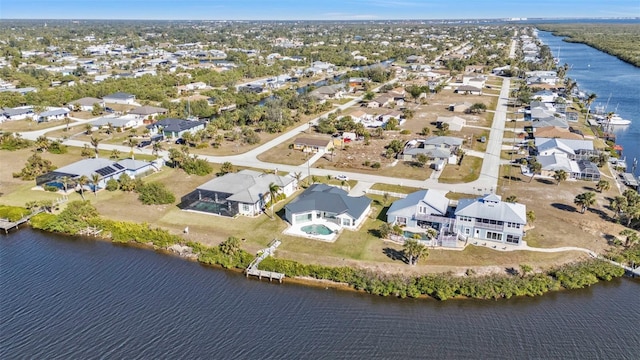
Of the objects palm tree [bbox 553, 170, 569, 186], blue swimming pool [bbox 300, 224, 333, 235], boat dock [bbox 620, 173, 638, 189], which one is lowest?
boat dock [bbox 620, 173, 638, 189]

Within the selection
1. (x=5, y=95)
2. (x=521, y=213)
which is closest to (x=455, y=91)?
(x=521, y=213)

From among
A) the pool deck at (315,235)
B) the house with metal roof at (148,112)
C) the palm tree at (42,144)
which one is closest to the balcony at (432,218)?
the pool deck at (315,235)

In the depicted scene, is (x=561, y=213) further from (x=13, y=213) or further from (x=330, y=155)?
(x=13, y=213)

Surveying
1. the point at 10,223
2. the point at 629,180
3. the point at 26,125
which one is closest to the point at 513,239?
the point at 629,180

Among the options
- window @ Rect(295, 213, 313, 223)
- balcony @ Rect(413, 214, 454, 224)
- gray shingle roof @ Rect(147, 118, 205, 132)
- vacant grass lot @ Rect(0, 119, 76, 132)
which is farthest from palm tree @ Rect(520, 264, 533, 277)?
vacant grass lot @ Rect(0, 119, 76, 132)

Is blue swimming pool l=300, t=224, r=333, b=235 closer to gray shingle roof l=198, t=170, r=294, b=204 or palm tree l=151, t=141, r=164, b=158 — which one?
gray shingle roof l=198, t=170, r=294, b=204

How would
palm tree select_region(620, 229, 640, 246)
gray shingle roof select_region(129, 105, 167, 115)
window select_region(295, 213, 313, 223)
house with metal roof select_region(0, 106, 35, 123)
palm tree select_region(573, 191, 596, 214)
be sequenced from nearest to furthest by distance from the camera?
palm tree select_region(620, 229, 640, 246)
window select_region(295, 213, 313, 223)
palm tree select_region(573, 191, 596, 214)
house with metal roof select_region(0, 106, 35, 123)
gray shingle roof select_region(129, 105, 167, 115)

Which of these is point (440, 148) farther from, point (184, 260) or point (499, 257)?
point (184, 260)

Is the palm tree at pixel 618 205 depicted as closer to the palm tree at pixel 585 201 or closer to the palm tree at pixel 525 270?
the palm tree at pixel 585 201
